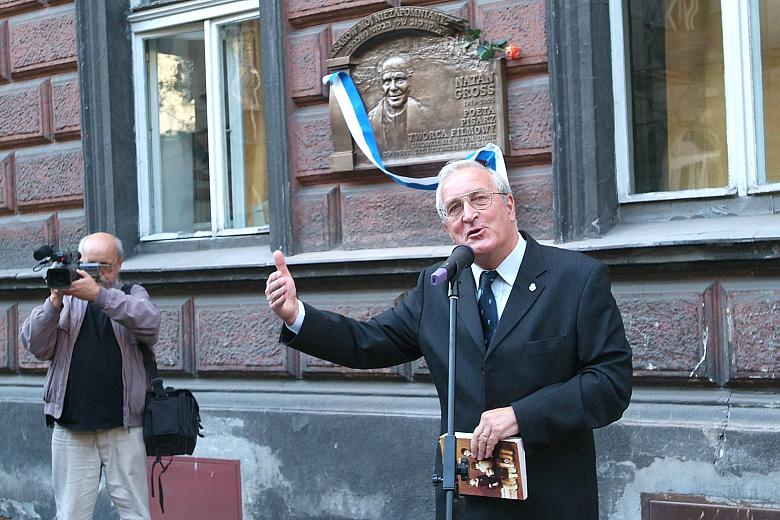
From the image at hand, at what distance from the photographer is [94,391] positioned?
5.20 meters

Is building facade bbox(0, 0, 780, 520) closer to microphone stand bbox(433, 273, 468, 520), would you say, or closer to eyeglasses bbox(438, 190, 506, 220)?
eyeglasses bbox(438, 190, 506, 220)

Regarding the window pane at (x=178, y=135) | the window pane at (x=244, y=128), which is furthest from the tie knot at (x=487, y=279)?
the window pane at (x=178, y=135)

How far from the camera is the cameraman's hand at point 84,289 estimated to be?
4.93 metres

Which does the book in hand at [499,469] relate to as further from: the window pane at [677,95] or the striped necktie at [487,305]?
the window pane at [677,95]

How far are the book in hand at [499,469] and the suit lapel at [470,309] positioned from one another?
0.33 meters

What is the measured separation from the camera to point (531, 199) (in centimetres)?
579

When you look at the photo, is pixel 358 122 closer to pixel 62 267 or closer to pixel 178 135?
pixel 178 135

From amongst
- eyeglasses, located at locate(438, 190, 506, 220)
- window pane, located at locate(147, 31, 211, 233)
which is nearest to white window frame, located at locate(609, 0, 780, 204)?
eyeglasses, located at locate(438, 190, 506, 220)

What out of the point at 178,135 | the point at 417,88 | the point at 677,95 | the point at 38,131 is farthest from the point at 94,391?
the point at 677,95

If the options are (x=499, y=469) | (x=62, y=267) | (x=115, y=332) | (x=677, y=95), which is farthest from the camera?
(x=677, y=95)

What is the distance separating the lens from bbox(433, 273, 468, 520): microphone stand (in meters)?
2.91

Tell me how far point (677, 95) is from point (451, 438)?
3.33m

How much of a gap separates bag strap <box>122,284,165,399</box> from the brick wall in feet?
8.12

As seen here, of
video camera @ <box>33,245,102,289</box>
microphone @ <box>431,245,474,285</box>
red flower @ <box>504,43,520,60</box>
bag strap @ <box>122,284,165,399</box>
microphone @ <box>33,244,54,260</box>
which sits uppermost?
red flower @ <box>504,43,520,60</box>
